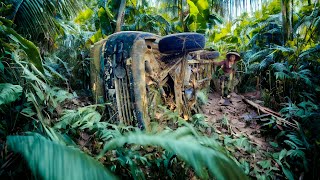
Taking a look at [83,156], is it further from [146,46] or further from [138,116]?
[146,46]

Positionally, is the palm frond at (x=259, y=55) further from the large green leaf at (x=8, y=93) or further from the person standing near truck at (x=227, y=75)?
the large green leaf at (x=8, y=93)

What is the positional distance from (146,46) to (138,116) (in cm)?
98

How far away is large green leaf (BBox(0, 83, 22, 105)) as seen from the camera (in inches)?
78.5

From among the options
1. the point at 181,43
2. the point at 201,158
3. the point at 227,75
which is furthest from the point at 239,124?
the point at 201,158

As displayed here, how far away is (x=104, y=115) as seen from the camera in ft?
11.4

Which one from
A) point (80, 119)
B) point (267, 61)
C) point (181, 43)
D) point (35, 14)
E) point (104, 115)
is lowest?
point (104, 115)

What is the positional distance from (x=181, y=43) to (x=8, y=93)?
88.5 inches

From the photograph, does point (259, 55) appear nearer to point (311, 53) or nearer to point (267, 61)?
point (267, 61)

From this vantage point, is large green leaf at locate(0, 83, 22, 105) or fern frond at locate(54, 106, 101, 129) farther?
fern frond at locate(54, 106, 101, 129)

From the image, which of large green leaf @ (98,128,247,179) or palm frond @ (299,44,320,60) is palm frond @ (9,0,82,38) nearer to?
large green leaf @ (98,128,247,179)

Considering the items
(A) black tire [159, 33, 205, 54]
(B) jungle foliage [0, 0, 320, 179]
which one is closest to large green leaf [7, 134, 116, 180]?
(B) jungle foliage [0, 0, 320, 179]

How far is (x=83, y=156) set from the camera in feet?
3.98

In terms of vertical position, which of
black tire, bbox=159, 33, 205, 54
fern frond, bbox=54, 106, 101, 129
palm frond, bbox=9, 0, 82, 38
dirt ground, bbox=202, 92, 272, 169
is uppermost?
palm frond, bbox=9, 0, 82, 38

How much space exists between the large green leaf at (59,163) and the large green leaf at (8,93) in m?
0.84
